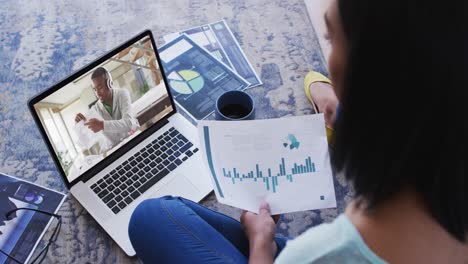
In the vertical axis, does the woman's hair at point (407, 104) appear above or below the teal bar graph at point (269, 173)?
above

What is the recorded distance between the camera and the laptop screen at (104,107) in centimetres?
89

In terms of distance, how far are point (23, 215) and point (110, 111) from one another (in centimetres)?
26

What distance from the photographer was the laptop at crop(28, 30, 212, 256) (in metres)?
0.91

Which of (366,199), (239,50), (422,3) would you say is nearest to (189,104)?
(239,50)

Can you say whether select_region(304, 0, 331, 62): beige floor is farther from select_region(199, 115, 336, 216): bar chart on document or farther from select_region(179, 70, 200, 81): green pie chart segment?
select_region(199, 115, 336, 216): bar chart on document

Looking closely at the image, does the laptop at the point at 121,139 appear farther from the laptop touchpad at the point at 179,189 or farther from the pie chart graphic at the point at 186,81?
the pie chart graphic at the point at 186,81

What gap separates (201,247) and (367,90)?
0.44m

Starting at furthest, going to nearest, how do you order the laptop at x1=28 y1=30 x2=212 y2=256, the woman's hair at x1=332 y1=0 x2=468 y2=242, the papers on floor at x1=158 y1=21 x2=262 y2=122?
the papers on floor at x1=158 y1=21 x2=262 y2=122 < the laptop at x1=28 y1=30 x2=212 y2=256 < the woman's hair at x1=332 y1=0 x2=468 y2=242

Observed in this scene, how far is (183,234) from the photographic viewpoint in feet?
2.69

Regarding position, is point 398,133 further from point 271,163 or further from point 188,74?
point 188,74

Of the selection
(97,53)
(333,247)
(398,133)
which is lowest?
(97,53)

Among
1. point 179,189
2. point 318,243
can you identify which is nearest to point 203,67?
point 179,189

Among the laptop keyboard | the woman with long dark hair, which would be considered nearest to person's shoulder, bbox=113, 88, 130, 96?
the laptop keyboard

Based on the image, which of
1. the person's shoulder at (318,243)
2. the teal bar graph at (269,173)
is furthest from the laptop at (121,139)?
the person's shoulder at (318,243)
